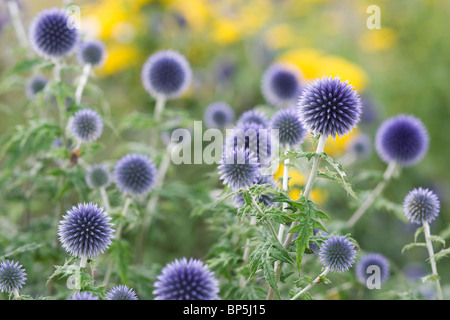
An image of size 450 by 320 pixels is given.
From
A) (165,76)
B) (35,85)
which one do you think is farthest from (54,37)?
(165,76)

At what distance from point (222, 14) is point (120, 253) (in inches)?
130

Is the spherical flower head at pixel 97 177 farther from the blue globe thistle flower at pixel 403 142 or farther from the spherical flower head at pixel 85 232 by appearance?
the blue globe thistle flower at pixel 403 142

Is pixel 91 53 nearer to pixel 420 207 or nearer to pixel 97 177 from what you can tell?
pixel 97 177

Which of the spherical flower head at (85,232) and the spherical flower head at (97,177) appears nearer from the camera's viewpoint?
the spherical flower head at (85,232)

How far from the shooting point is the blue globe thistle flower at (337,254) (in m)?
1.55

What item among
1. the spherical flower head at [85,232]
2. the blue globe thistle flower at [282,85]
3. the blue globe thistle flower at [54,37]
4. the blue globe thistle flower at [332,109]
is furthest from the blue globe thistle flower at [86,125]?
the blue globe thistle flower at [282,85]

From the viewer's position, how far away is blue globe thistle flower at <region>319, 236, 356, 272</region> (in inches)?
61.0

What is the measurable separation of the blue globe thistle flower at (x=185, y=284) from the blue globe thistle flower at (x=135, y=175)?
87 cm

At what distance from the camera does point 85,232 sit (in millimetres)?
1523

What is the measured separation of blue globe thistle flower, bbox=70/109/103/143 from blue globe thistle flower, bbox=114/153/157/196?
0.19 meters

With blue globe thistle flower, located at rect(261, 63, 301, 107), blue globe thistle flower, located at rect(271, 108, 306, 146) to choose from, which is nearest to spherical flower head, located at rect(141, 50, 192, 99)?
blue globe thistle flower, located at rect(261, 63, 301, 107)

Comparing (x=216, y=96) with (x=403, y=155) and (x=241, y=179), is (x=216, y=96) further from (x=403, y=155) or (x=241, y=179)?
(x=241, y=179)

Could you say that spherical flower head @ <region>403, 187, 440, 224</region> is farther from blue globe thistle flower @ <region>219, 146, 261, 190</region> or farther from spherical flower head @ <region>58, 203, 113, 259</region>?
spherical flower head @ <region>58, 203, 113, 259</region>
